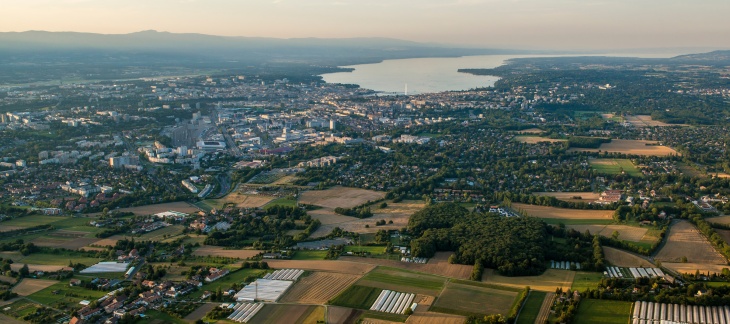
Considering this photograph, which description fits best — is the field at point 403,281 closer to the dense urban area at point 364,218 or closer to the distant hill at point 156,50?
the dense urban area at point 364,218

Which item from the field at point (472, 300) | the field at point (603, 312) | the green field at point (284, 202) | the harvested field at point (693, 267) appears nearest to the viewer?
the field at point (603, 312)

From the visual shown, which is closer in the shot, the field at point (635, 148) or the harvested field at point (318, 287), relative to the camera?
the harvested field at point (318, 287)

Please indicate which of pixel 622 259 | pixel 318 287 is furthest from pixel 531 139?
pixel 318 287

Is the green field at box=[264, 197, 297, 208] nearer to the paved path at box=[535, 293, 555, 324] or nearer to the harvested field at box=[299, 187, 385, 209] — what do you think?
the harvested field at box=[299, 187, 385, 209]

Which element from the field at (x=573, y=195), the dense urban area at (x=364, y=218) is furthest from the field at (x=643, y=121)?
the field at (x=573, y=195)

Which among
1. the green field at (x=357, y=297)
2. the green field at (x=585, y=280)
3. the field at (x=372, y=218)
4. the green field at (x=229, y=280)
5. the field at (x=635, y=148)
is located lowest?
the field at (x=372, y=218)

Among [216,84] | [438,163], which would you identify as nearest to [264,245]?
[438,163]

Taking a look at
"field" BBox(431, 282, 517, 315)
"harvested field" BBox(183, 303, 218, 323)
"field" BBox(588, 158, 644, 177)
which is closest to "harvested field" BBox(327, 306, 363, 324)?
"field" BBox(431, 282, 517, 315)
